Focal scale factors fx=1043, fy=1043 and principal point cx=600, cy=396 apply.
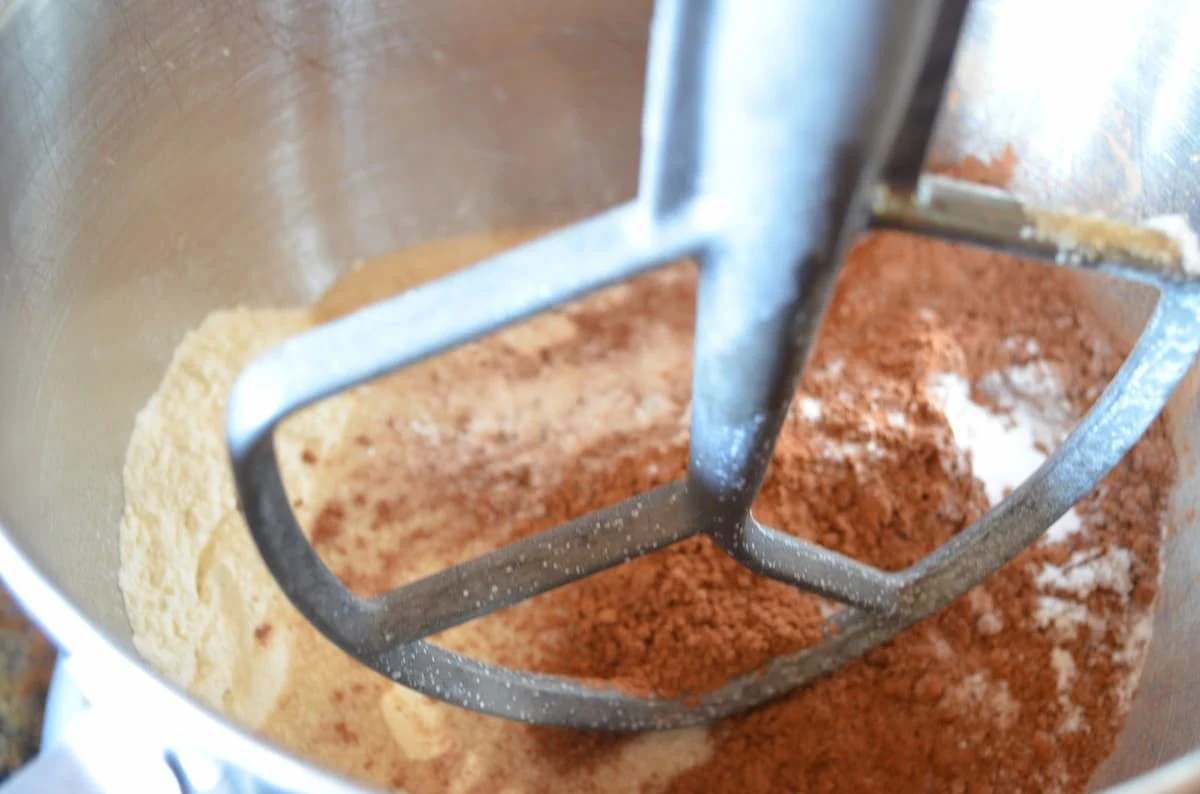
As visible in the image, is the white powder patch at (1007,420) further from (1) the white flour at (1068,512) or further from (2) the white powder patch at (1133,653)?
(2) the white powder patch at (1133,653)

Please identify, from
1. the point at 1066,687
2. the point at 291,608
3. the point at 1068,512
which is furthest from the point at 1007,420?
the point at 291,608

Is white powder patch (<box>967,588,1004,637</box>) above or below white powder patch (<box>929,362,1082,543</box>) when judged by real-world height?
below

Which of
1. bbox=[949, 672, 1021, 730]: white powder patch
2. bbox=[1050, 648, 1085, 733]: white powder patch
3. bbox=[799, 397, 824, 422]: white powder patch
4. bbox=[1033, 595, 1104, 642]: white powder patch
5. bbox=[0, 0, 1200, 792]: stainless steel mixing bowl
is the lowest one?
bbox=[949, 672, 1021, 730]: white powder patch

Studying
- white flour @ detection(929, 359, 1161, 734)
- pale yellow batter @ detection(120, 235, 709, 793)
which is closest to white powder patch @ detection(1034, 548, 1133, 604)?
white flour @ detection(929, 359, 1161, 734)

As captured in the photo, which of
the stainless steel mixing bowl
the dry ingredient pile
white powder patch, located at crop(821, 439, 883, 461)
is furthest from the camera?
white powder patch, located at crop(821, 439, 883, 461)

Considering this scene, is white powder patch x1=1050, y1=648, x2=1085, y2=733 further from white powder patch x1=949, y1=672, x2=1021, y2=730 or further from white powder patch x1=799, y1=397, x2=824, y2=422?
white powder patch x1=799, y1=397, x2=824, y2=422

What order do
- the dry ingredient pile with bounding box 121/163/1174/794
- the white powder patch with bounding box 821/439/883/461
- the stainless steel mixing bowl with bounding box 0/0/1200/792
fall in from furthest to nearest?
the white powder patch with bounding box 821/439/883/461, the dry ingredient pile with bounding box 121/163/1174/794, the stainless steel mixing bowl with bounding box 0/0/1200/792

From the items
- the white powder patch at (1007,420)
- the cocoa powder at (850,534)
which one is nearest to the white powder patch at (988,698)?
the cocoa powder at (850,534)

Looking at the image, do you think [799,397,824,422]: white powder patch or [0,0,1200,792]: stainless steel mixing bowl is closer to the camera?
[0,0,1200,792]: stainless steel mixing bowl

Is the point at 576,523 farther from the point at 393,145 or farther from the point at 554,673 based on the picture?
the point at 393,145

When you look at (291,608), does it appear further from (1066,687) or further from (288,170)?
(1066,687)
